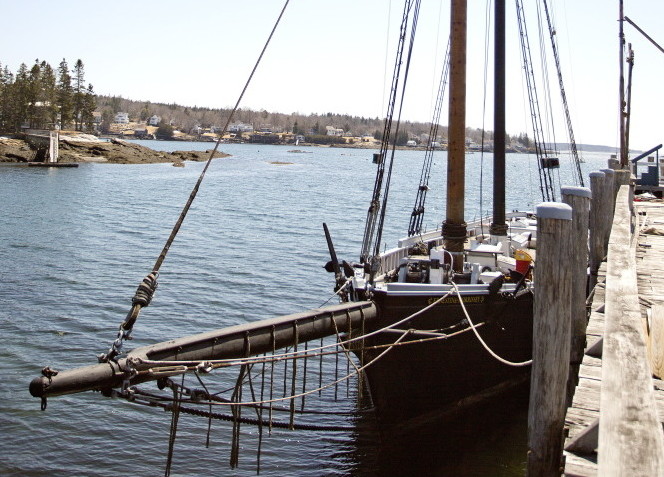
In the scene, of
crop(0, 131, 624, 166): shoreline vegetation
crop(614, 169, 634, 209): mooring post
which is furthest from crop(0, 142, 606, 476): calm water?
crop(0, 131, 624, 166): shoreline vegetation

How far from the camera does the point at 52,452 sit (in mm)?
14039

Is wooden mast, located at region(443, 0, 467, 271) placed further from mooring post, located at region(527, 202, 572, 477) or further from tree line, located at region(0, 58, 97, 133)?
tree line, located at region(0, 58, 97, 133)

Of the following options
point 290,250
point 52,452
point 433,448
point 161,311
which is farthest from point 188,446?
point 290,250

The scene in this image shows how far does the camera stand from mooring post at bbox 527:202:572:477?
6.62m

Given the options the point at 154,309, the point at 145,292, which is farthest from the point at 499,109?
the point at 145,292

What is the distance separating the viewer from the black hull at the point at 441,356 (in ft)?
42.8

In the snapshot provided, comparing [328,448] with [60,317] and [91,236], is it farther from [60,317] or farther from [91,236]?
[91,236]

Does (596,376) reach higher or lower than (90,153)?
lower

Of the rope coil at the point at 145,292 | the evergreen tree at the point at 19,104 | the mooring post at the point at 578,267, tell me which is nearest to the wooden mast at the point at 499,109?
the mooring post at the point at 578,267

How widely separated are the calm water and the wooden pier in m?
6.54

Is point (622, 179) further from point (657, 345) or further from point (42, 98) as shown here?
point (42, 98)

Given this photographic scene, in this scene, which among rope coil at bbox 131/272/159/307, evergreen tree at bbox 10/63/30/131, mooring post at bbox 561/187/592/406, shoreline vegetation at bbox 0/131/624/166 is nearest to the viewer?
rope coil at bbox 131/272/159/307

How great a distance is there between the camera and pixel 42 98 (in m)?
138

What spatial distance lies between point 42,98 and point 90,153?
93.0 ft
